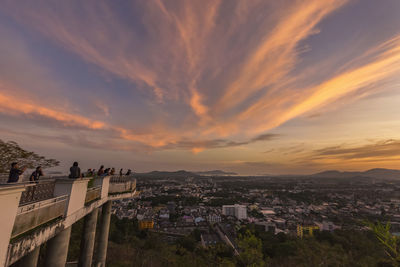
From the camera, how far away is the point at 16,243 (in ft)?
15.5

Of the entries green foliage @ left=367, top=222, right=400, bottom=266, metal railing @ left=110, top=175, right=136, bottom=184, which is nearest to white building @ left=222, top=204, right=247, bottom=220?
metal railing @ left=110, top=175, right=136, bottom=184

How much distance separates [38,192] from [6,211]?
266 cm

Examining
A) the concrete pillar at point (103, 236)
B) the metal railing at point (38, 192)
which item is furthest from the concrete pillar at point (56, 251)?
the concrete pillar at point (103, 236)

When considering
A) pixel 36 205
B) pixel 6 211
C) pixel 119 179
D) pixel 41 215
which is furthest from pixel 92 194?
pixel 6 211

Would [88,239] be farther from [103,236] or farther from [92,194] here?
[92,194]

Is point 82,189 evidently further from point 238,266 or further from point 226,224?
point 226,224

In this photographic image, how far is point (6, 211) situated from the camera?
415 cm

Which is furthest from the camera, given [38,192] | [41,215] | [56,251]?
[56,251]

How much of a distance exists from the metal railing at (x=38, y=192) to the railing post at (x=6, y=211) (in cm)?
168

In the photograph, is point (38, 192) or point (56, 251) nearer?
point (38, 192)

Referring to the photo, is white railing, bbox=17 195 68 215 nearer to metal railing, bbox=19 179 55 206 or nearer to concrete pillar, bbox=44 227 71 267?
metal railing, bbox=19 179 55 206

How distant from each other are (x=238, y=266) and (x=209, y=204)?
105 metres

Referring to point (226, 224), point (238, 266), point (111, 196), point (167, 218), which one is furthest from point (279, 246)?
point (167, 218)

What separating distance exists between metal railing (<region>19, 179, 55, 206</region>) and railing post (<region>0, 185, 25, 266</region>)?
1683mm
